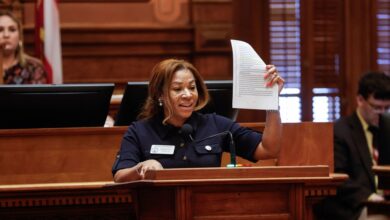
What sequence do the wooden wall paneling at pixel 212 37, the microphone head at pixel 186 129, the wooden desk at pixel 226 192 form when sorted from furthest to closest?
1. the wooden wall paneling at pixel 212 37
2. the microphone head at pixel 186 129
3. the wooden desk at pixel 226 192

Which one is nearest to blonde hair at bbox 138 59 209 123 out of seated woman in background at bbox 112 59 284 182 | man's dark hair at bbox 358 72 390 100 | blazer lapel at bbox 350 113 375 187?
seated woman in background at bbox 112 59 284 182

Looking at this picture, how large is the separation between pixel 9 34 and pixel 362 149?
2263 millimetres

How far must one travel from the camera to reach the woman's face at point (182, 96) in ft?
10.8

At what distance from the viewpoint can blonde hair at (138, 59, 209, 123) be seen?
336 centimetres

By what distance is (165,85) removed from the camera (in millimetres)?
3371

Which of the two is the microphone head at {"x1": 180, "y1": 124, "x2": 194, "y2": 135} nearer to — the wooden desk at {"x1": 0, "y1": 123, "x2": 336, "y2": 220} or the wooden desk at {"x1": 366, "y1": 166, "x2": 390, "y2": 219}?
the wooden desk at {"x1": 0, "y1": 123, "x2": 336, "y2": 220}

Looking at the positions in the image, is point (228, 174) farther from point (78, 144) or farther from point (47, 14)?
point (47, 14)

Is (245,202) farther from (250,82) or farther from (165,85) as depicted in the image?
(165,85)

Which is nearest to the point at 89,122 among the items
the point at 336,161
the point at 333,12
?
the point at 336,161

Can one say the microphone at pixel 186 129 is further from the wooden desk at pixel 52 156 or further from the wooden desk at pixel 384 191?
the wooden desk at pixel 384 191

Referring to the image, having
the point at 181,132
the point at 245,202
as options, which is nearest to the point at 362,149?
the point at 181,132

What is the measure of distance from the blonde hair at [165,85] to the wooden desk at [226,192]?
655mm

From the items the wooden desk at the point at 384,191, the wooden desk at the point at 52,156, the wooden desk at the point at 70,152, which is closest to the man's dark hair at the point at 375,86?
the wooden desk at the point at 384,191

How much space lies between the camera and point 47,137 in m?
3.73
